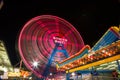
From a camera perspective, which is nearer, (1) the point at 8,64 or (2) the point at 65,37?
(2) the point at 65,37

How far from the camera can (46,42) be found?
33312 mm

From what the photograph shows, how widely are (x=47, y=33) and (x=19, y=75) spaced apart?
9.24 meters

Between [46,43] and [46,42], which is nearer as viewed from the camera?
[46,43]

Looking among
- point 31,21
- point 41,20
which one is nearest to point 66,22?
point 41,20

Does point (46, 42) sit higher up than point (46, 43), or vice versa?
point (46, 42)

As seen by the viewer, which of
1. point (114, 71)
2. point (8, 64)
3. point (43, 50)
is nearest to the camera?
point (114, 71)

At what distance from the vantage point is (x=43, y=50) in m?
31.6

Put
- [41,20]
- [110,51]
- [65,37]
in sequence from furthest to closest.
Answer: [65,37] < [41,20] < [110,51]

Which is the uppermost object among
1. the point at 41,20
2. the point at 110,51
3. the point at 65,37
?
the point at 41,20

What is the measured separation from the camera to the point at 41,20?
3409cm

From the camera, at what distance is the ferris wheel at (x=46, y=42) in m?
29.4

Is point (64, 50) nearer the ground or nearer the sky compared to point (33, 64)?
nearer the sky

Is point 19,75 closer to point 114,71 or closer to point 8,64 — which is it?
point 8,64

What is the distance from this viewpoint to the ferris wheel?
29392mm
